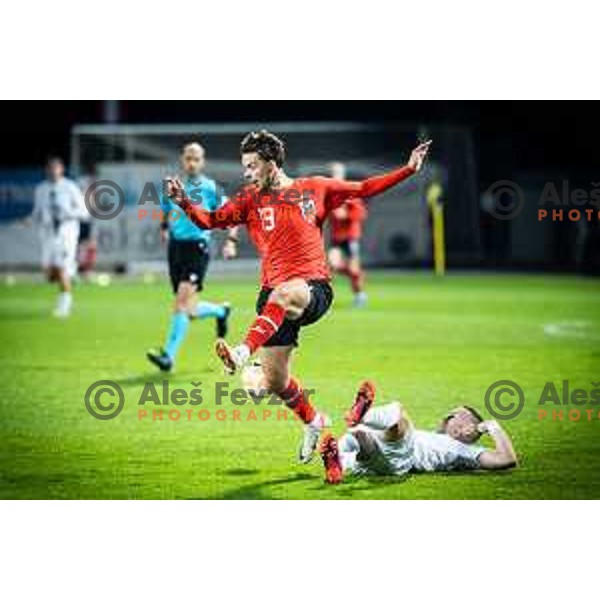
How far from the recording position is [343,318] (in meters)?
11.7

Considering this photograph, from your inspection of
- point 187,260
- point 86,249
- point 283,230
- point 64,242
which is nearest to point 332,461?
point 283,230

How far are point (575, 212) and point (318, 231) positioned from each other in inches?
128

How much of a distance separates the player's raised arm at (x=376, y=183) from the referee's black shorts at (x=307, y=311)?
0.37m

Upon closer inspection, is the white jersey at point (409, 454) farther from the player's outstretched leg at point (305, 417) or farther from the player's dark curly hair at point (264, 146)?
the player's dark curly hair at point (264, 146)

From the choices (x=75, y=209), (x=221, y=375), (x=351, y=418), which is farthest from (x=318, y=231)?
(x=75, y=209)

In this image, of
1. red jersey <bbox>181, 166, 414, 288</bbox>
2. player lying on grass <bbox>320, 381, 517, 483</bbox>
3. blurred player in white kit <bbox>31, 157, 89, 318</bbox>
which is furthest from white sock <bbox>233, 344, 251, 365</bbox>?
blurred player in white kit <bbox>31, 157, 89, 318</bbox>

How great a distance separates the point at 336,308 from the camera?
41.0ft

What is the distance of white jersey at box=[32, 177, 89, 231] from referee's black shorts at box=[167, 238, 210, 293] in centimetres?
407

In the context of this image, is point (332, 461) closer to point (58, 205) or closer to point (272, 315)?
point (272, 315)

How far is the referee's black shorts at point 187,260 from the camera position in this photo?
8508 millimetres

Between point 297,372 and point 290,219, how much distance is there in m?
2.39

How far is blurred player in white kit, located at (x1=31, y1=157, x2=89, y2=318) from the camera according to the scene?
41.0ft

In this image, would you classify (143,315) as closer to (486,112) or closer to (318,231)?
(486,112)

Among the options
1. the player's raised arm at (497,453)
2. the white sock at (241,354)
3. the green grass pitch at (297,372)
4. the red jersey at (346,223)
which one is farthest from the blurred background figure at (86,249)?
the white sock at (241,354)
